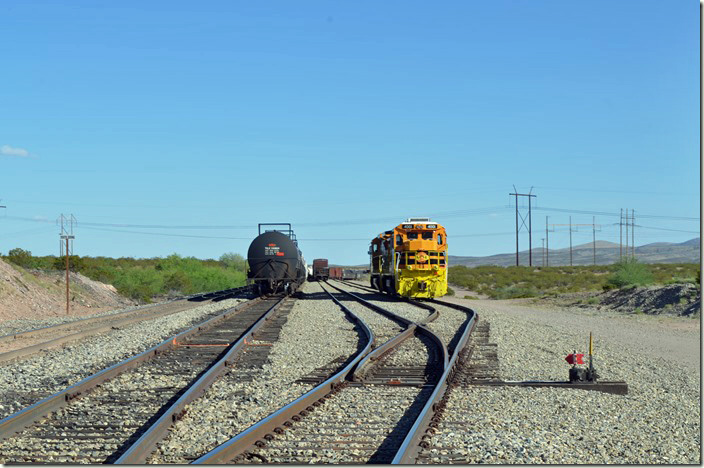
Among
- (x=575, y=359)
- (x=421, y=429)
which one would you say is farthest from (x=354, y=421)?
(x=575, y=359)

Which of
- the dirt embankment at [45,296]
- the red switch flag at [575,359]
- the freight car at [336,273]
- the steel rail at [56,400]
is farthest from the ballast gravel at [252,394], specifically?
the freight car at [336,273]

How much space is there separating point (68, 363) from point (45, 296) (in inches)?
967

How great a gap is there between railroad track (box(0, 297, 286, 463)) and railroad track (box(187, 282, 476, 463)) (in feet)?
3.47

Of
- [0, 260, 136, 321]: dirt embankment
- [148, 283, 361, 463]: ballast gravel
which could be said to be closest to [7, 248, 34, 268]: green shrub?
[0, 260, 136, 321]: dirt embankment

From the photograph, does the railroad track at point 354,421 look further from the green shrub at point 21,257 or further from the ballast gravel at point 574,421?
the green shrub at point 21,257

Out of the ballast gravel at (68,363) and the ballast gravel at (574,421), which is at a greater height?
the ballast gravel at (574,421)

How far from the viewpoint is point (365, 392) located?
10.5 meters

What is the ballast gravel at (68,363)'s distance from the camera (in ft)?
34.7

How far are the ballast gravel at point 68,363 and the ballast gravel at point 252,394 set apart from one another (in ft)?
7.56

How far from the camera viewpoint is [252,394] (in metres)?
10.3

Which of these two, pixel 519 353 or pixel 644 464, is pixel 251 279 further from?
pixel 644 464

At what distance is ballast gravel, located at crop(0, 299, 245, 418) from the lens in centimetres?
1059

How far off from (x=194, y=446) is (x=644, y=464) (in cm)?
416

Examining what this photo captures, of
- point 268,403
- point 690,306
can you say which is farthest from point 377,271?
point 268,403
